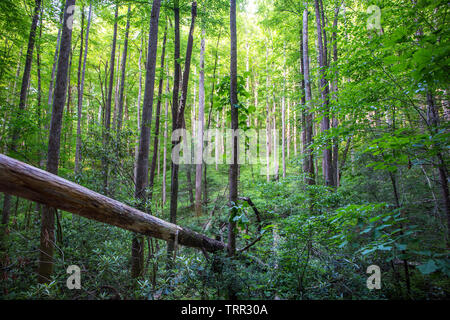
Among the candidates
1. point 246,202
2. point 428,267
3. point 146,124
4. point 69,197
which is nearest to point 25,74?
point 146,124

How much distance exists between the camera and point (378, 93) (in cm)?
358

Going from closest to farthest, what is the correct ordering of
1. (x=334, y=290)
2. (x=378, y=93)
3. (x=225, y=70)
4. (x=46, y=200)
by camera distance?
(x=46, y=200), (x=334, y=290), (x=378, y=93), (x=225, y=70)

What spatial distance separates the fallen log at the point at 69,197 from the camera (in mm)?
2117

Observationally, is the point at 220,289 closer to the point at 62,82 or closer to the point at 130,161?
the point at 130,161

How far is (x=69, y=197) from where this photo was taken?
95.1 inches

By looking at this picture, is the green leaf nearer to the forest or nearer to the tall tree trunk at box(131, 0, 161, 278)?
the forest

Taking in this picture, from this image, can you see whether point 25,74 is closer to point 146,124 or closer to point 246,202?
point 146,124

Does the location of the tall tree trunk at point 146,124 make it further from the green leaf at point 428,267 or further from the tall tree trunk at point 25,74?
the green leaf at point 428,267

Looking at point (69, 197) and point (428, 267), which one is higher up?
point (69, 197)

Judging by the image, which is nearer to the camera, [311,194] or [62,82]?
[62,82]

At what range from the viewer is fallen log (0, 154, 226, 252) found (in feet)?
6.95

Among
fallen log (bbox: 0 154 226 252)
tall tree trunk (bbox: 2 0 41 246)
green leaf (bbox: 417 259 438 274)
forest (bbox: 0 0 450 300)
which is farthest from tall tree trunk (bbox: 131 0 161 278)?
green leaf (bbox: 417 259 438 274)

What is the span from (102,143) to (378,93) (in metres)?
5.57
